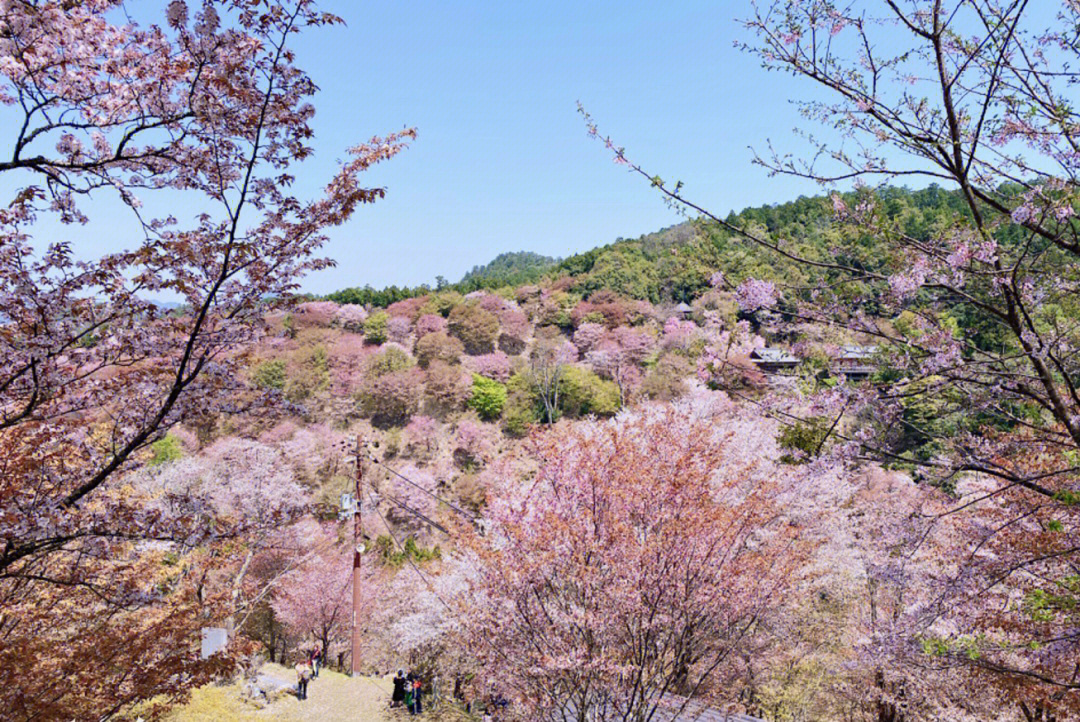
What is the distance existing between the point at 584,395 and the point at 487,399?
6.33 meters

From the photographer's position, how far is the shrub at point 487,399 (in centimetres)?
3731

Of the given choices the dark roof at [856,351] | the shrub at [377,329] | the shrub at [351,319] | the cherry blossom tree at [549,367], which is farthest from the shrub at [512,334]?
the dark roof at [856,351]

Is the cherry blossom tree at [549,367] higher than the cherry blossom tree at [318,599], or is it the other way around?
the cherry blossom tree at [549,367]

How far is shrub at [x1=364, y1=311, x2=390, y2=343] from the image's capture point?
4594 cm

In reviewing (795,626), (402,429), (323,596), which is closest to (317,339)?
(402,429)

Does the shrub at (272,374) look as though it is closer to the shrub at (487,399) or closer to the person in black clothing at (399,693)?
the shrub at (487,399)

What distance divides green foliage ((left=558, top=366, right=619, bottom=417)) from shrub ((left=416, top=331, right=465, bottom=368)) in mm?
9132

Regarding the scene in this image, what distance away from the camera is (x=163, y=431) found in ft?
11.4

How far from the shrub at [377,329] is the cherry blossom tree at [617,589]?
40404 millimetres

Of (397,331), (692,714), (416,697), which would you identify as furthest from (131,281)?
(397,331)

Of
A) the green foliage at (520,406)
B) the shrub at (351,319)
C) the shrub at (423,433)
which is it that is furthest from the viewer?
the shrub at (351,319)

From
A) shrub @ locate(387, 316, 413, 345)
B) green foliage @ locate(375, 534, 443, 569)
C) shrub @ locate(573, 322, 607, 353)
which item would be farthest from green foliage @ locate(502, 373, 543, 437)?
green foliage @ locate(375, 534, 443, 569)

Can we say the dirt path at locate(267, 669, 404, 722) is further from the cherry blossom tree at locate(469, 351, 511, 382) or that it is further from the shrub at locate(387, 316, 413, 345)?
the shrub at locate(387, 316, 413, 345)

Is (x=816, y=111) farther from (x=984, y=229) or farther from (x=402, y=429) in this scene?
(x=402, y=429)
